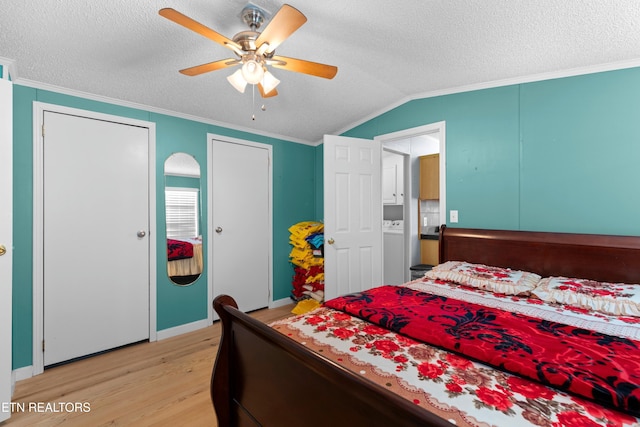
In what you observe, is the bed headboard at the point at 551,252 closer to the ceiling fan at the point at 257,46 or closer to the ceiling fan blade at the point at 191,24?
the ceiling fan at the point at 257,46

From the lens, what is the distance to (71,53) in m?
2.06

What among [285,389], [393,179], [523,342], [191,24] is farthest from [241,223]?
[523,342]

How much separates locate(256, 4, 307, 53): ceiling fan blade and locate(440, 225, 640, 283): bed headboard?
2.24 metres

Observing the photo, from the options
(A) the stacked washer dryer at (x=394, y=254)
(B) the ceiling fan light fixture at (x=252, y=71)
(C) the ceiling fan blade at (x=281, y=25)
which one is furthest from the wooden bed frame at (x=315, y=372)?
(A) the stacked washer dryer at (x=394, y=254)

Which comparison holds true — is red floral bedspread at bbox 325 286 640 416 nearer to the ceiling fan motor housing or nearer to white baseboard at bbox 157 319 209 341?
the ceiling fan motor housing

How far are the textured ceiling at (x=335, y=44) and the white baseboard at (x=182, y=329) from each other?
7.26ft

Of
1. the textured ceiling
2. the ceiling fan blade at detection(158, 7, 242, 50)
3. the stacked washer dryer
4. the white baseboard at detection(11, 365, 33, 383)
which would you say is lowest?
the white baseboard at detection(11, 365, 33, 383)

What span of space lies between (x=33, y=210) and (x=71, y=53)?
123 cm

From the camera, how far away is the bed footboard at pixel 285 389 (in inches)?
29.1

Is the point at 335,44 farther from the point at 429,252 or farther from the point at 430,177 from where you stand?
the point at 429,252

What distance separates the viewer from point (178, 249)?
3105 mm

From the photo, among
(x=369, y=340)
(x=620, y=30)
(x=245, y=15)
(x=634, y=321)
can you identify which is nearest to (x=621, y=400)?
(x=369, y=340)

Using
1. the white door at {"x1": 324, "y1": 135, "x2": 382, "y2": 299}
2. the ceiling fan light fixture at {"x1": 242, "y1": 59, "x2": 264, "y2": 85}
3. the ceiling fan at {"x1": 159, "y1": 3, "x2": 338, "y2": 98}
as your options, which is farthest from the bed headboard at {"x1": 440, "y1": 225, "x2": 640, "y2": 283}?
the ceiling fan light fixture at {"x1": 242, "y1": 59, "x2": 264, "y2": 85}

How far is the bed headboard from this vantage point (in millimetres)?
2057
